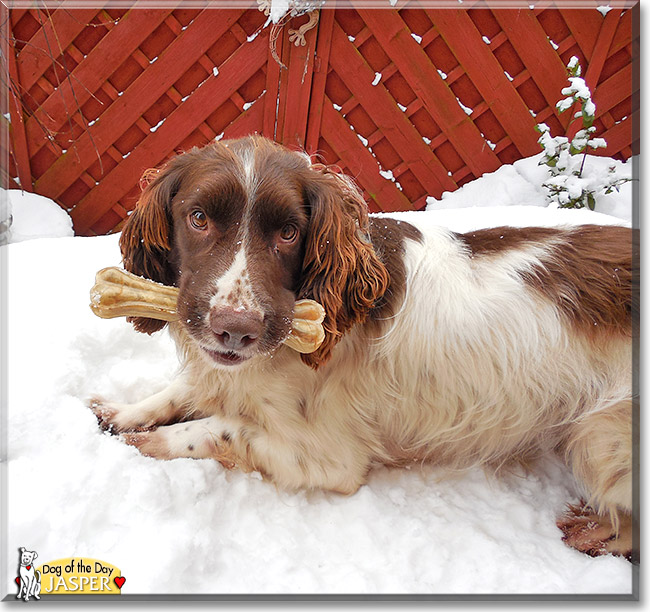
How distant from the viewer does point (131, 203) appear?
220 inches

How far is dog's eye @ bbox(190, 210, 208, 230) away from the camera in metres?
2.01

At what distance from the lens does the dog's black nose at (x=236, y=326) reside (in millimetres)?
1801

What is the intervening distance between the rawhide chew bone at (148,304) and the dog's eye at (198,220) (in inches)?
12.2

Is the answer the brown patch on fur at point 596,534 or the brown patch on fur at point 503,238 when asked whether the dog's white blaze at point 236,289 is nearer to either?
the brown patch on fur at point 503,238

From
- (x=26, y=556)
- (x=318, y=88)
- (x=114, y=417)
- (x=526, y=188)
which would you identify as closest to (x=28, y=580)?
(x=26, y=556)

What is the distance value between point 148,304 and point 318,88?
11.8 feet

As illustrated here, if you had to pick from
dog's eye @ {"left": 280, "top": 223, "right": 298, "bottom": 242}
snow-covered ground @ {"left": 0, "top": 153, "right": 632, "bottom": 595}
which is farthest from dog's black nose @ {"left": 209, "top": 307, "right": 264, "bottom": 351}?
snow-covered ground @ {"left": 0, "top": 153, "right": 632, "bottom": 595}

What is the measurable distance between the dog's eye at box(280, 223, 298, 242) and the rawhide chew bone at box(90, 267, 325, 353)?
0.25 metres

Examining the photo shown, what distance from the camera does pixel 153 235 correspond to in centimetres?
219

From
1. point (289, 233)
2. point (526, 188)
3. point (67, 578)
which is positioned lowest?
point (67, 578)

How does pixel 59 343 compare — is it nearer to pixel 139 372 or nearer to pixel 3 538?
pixel 139 372

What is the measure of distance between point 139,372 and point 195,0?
11.5ft

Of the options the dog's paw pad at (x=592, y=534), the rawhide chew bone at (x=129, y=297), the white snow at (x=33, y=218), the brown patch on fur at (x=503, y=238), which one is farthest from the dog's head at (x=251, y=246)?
the white snow at (x=33, y=218)

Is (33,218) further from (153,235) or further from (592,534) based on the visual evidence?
(592,534)
